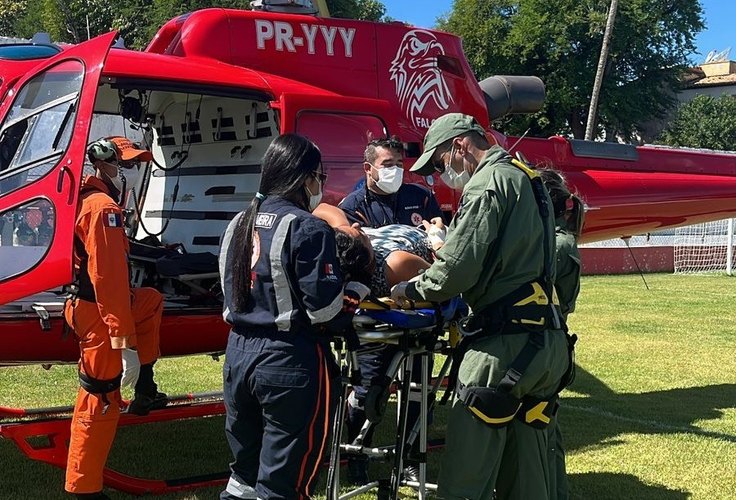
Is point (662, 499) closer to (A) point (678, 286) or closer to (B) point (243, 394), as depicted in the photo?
(B) point (243, 394)

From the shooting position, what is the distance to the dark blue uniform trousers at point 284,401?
305 centimetres

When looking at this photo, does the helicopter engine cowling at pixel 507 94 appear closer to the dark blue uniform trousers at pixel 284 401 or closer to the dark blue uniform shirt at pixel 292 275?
the dark blue uniform shirt at pixel 292 275

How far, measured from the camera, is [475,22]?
4225 centimetres

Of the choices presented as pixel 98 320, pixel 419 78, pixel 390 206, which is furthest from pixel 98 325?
pixel 419 78

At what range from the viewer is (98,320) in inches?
165

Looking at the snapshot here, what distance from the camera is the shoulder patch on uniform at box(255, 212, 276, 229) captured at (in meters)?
3.12

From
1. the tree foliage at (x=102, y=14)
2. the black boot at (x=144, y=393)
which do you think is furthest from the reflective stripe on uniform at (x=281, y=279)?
the tree foliage at (x=102, y=14)

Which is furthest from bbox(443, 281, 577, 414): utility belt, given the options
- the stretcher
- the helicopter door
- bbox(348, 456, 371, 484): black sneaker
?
the helicopter door

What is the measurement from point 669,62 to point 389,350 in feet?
132

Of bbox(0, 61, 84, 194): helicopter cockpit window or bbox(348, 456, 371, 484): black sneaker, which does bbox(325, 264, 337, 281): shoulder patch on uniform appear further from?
bbox(348, 456, 371, 484): black sneaker

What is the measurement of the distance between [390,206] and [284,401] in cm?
206

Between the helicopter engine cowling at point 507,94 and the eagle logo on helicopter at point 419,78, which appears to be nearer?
the eagle logo on helicopter at point 419,78

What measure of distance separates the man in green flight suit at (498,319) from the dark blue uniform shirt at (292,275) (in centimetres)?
55

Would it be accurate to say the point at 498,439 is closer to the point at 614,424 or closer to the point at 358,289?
the point at 358,289
